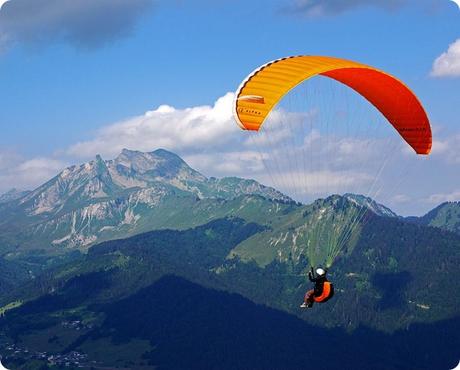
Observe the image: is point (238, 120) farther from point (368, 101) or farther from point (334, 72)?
point (368, 101)

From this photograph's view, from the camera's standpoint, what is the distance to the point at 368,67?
132 feet

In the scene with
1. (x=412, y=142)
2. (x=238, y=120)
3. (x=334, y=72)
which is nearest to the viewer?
(x=238, y=120)

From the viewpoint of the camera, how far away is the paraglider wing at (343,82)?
3703cm

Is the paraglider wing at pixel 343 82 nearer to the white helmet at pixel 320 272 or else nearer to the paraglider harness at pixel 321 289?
the white helmet at pixel 320 272

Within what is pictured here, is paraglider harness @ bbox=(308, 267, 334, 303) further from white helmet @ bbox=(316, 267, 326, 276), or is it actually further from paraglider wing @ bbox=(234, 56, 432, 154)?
paraglider wing @ bbox=(234, 56, 432, 154)

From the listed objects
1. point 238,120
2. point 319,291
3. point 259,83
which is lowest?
point 319,291

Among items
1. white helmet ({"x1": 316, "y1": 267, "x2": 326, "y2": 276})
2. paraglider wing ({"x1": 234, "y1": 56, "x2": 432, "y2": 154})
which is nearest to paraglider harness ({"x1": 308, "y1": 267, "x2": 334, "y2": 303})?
white helmet ({"x1": 316, "y1": 267, "x2": 326, "y2": 276})

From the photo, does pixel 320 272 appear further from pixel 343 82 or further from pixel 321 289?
pixel 343 82

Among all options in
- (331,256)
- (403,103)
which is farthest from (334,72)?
(331,256)

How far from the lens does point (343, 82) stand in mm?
46719

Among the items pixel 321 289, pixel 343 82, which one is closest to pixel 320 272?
pixel 321 289

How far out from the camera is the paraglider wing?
3703 centimetres

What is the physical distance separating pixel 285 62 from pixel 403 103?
1069 cm

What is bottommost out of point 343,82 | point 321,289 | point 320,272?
point 321,289
